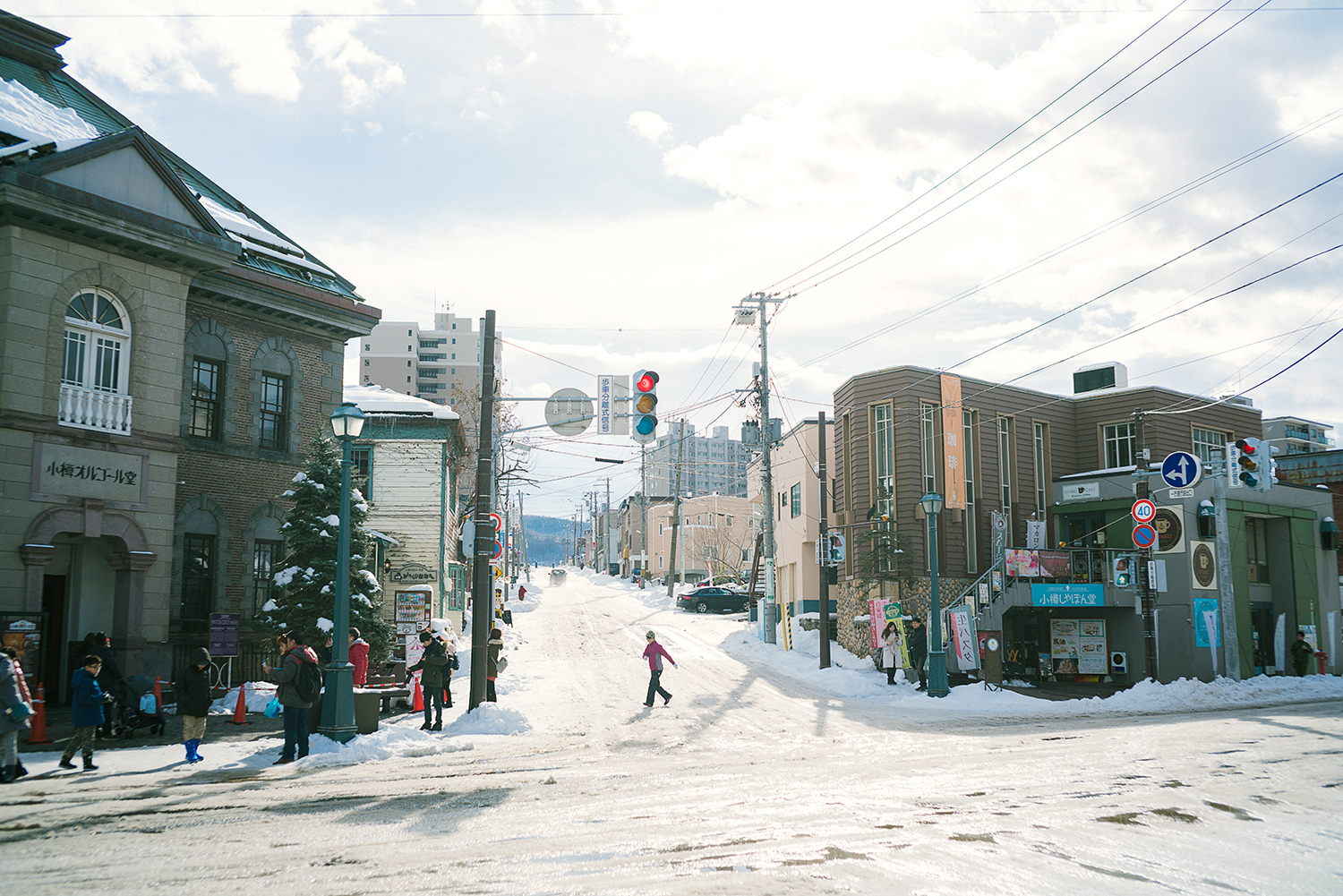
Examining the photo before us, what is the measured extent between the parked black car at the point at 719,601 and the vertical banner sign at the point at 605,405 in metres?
32.0

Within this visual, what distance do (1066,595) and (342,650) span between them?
830 inches

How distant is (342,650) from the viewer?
14.2 metres

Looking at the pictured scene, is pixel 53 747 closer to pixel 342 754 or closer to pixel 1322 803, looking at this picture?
pixel 342 754

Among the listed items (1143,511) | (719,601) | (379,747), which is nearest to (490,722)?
(379,747)

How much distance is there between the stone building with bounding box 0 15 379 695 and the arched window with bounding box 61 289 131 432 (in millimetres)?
30

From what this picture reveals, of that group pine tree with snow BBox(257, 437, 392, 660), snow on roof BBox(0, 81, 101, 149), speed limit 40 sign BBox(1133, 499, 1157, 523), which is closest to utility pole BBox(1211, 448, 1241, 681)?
speed limit 40 sign BBox(1133, 499, 1157, 523)

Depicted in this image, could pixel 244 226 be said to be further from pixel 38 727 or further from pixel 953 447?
pixel 953 447

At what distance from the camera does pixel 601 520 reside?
149m

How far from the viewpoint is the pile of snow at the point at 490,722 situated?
626 inches

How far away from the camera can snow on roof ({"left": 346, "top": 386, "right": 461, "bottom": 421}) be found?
31.0 m

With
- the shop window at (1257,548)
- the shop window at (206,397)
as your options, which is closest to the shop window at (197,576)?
the shop window at (206,397)

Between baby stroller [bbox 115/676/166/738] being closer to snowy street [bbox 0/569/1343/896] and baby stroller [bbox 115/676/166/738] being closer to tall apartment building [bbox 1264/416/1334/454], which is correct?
snowy street [bbox 0/569/1343/896]

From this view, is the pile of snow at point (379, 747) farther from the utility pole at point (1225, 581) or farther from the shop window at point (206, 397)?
the utility pole at point (1225, 581)

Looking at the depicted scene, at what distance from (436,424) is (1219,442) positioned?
99.3 ft
